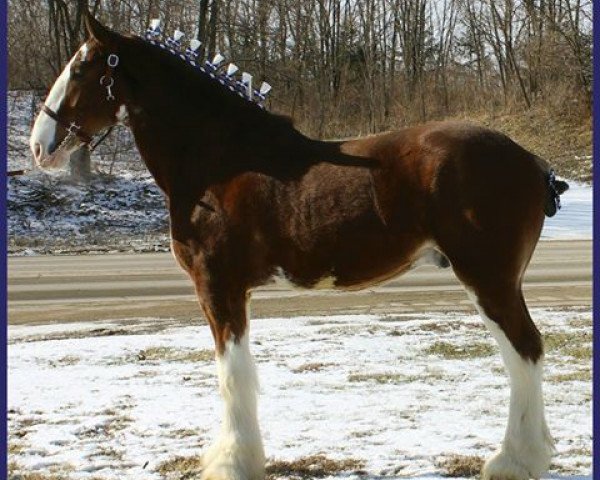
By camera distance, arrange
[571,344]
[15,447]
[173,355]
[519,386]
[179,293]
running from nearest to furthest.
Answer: [519,386] → [15,447] → [173,355] → [571,344] → [179,293]

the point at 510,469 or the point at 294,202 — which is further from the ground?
the point at 294,202

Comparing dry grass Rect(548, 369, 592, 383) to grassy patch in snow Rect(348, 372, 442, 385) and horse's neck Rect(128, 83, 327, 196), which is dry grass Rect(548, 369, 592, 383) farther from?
horse's neck Rect(128, 83, 327, 196)

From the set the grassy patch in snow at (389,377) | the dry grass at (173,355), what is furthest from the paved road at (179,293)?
the grassy patch in snow at (389,377)

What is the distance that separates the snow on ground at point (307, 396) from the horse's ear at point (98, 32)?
231 cm

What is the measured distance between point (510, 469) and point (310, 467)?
41.9 inches

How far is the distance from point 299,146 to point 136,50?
3.40ft

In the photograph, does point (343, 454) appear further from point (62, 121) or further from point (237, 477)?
point (62, 121)

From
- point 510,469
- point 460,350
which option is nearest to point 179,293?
point 460,350

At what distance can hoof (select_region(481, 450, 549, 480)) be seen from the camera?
3.89m

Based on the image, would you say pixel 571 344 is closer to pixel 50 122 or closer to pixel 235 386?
pixel 235 386

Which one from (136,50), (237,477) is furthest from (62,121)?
(237,477)

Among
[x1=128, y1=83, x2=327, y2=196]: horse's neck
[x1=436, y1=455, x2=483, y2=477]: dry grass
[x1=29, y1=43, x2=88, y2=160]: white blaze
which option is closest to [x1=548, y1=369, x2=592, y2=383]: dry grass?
[x1=436, y1=455, x2=483, y2=477]: dry grass

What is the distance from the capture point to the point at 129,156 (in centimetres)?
2378

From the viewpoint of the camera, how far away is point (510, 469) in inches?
153
